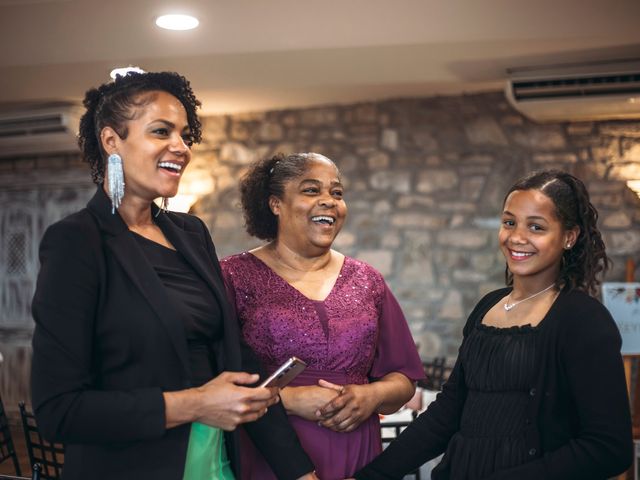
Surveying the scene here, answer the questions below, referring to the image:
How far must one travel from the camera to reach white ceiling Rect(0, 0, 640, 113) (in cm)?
371

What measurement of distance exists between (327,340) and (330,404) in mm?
200

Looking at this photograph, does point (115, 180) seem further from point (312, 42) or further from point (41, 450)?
point (312, 42)

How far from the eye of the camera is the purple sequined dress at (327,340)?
7.39 ft

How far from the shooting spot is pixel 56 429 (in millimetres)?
1468

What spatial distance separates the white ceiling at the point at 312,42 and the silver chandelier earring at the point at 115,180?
215 cm

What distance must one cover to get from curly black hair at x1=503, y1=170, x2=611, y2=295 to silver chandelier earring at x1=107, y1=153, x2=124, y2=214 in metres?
0.94

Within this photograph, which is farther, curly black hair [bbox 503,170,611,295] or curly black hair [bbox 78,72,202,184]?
curly black hair [bbox 503,170,611,295]

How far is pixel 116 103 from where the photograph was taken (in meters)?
1.68

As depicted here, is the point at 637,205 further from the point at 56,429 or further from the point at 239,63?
the point at 56,429

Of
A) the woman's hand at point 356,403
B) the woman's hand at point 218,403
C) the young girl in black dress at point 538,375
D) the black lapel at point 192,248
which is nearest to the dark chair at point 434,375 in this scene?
the woman's hand at point 356,403

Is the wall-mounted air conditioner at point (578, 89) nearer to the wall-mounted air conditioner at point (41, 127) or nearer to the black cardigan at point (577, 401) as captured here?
the wall-mounted air conditioner at point (41, 127)

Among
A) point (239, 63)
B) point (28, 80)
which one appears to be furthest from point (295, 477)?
point (28, 80)

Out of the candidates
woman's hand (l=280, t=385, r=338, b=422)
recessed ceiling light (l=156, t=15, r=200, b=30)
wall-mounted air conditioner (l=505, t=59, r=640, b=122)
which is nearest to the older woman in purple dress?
woman's hand (l=280, t=385, r=338, b=422)

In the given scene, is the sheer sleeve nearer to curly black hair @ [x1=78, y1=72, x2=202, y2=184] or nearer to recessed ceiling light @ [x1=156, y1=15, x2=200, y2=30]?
curly black hair @ [x1=78, y1=72, x2=202, y2=184]
